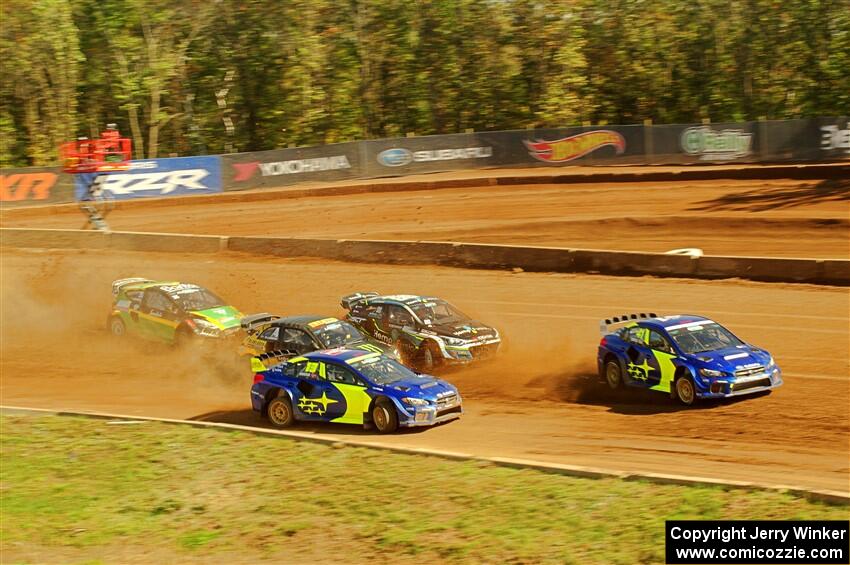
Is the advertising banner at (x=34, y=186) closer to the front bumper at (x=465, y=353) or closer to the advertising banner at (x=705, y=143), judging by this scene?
the advertising banner at (x=705, y=143)

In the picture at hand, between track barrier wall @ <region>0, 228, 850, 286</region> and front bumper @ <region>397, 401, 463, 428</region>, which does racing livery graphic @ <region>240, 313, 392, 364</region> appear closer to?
front bumper @ <region>397, 401, 463, 428</region>

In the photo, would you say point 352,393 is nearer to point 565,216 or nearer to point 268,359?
point 268,359

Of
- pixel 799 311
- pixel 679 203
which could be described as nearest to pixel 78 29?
pixel 679 203

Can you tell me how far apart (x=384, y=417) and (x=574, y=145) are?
2445 centimetres

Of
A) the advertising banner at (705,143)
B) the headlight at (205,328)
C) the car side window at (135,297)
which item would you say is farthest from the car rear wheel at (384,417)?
the advertising banner at (705,143)

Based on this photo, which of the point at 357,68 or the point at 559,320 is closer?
the point at 559,320

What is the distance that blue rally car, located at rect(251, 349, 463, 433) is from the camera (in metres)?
14.8

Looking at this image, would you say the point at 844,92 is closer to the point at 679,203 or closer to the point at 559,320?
the point at 679,203

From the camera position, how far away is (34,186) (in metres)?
35.5

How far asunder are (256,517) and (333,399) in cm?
411

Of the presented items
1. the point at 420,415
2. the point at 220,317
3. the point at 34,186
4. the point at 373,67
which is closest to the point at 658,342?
the point at 420,415

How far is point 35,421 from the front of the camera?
640 inches

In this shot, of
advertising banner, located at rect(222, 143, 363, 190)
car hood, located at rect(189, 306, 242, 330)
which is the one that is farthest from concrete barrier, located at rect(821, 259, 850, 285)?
advertising banner, located at rect(222, 143, 363, 190)

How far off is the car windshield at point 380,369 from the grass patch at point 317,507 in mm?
1779
